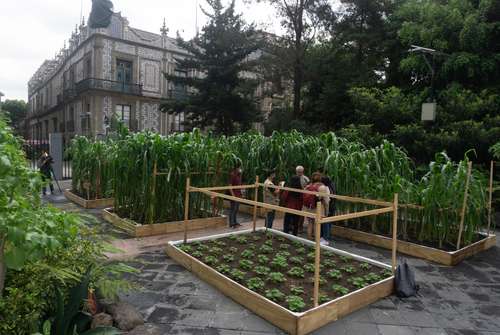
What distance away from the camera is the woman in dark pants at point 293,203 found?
20.4 feet

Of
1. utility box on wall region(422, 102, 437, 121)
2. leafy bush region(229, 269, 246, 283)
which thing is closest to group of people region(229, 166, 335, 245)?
leafy bush region(229, 269, 246, 283)

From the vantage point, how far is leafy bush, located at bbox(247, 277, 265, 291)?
3.78 metres

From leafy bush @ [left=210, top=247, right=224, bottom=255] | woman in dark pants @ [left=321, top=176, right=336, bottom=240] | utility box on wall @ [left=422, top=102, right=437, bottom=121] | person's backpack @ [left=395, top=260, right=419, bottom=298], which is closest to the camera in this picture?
person's backpack @ [left=395, top=260, right=419, bottom=298]

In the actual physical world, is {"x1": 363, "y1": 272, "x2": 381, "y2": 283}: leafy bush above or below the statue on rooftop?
below

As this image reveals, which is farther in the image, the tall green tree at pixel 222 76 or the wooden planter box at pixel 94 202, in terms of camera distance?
the tall green tree at pixel 222 76

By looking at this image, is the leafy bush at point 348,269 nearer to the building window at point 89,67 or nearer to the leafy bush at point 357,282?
the leafy bush at point 357,282

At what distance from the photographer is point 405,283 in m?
4.10

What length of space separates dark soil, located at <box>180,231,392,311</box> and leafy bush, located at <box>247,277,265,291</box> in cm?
1

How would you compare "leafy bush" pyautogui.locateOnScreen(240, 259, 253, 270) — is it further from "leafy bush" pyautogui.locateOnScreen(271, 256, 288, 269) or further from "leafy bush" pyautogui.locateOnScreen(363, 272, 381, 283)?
"leafy bush" pyautogui.locateOnScreen(363, 272, 381, 283)

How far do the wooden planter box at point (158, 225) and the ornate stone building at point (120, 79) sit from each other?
17.8 metres

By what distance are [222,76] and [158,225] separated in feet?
37.1

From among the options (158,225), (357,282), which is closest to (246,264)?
(357,282)

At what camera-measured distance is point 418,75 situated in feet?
40.5

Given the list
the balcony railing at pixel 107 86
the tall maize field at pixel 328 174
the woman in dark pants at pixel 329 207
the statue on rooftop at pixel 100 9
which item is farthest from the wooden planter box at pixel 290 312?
the balcony railing at pixel 107 86
